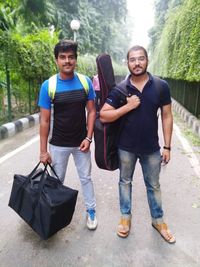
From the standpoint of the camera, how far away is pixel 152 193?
118 inches

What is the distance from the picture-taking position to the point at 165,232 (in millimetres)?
3008

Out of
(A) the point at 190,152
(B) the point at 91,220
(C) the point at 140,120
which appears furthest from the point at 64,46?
(A) the point at 190,152

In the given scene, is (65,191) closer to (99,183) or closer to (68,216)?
(68,216)

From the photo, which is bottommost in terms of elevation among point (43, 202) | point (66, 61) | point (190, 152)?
point (190, 152)

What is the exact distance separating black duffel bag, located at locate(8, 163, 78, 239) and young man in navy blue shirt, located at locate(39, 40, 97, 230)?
0.84 feet

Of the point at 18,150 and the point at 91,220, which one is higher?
the point at 91,220

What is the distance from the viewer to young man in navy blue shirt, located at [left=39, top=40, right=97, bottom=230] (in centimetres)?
274

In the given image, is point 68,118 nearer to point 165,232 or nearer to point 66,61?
point 66,61

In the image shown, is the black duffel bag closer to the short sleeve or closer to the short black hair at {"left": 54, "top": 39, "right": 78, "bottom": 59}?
the short sleeve

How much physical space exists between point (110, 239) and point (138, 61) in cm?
169

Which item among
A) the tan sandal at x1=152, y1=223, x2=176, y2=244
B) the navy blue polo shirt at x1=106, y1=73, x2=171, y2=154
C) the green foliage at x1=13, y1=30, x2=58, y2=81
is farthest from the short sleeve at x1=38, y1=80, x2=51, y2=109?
the green foliage at x1=13, y1=30, x2=58, y2=81

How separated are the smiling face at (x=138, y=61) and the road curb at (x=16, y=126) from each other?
5103 millimetres

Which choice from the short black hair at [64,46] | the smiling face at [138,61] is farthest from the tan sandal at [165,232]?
the short black hair at [64,46]

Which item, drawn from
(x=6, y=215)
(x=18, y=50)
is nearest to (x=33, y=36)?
(x=18, y=50)
